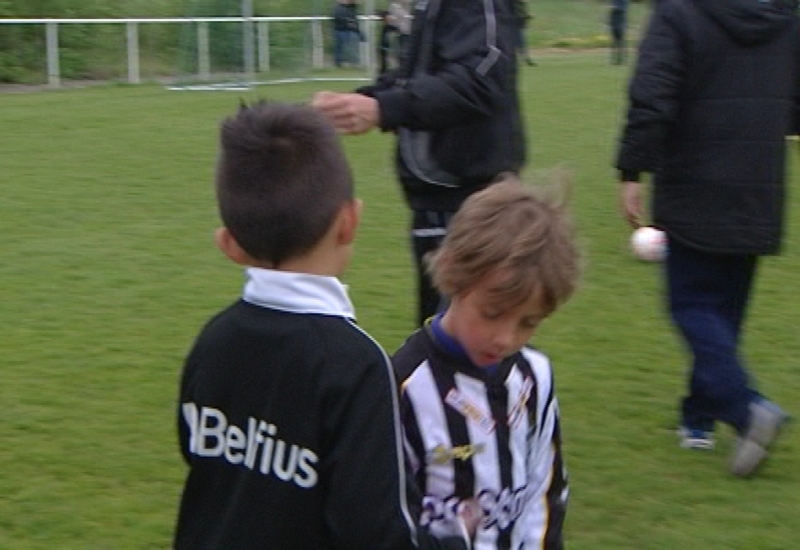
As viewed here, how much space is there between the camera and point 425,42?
390cm

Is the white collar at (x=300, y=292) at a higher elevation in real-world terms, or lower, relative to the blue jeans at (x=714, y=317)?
higher

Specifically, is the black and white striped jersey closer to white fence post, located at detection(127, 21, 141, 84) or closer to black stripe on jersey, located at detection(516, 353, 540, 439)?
black stripe on jersey, located at detection(516, 353, 540, 439)

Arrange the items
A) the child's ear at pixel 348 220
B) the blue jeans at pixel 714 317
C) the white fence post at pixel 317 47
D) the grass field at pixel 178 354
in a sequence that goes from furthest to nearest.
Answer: the white fence post at pixel 317 47, the blue jeans at pixel 714 317, the grass field at pixel 178 354, the child's ear at pixel 348 220

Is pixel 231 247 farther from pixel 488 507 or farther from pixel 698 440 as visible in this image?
pixel 698 440

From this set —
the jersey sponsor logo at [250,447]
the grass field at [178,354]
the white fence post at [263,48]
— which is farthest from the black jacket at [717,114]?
the white fence post at [263,48]

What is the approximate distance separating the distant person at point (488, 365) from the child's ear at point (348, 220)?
0.38 meters

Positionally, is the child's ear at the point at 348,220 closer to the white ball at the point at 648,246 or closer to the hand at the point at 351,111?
the hand at the point at 351,111

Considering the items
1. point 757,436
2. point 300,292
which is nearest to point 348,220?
point 300,292

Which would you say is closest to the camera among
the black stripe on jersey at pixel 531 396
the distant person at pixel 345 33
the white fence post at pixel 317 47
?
the black stripe on jersey at pixel 531 396

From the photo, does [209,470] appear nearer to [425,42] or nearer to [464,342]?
[464,342]

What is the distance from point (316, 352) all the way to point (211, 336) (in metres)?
0.21

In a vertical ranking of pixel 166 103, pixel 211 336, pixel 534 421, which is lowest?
pixel 166 103

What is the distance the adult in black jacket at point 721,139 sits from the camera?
4.30 m

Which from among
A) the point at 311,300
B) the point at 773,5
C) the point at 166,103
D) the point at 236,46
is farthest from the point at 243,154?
the point at 236,46
